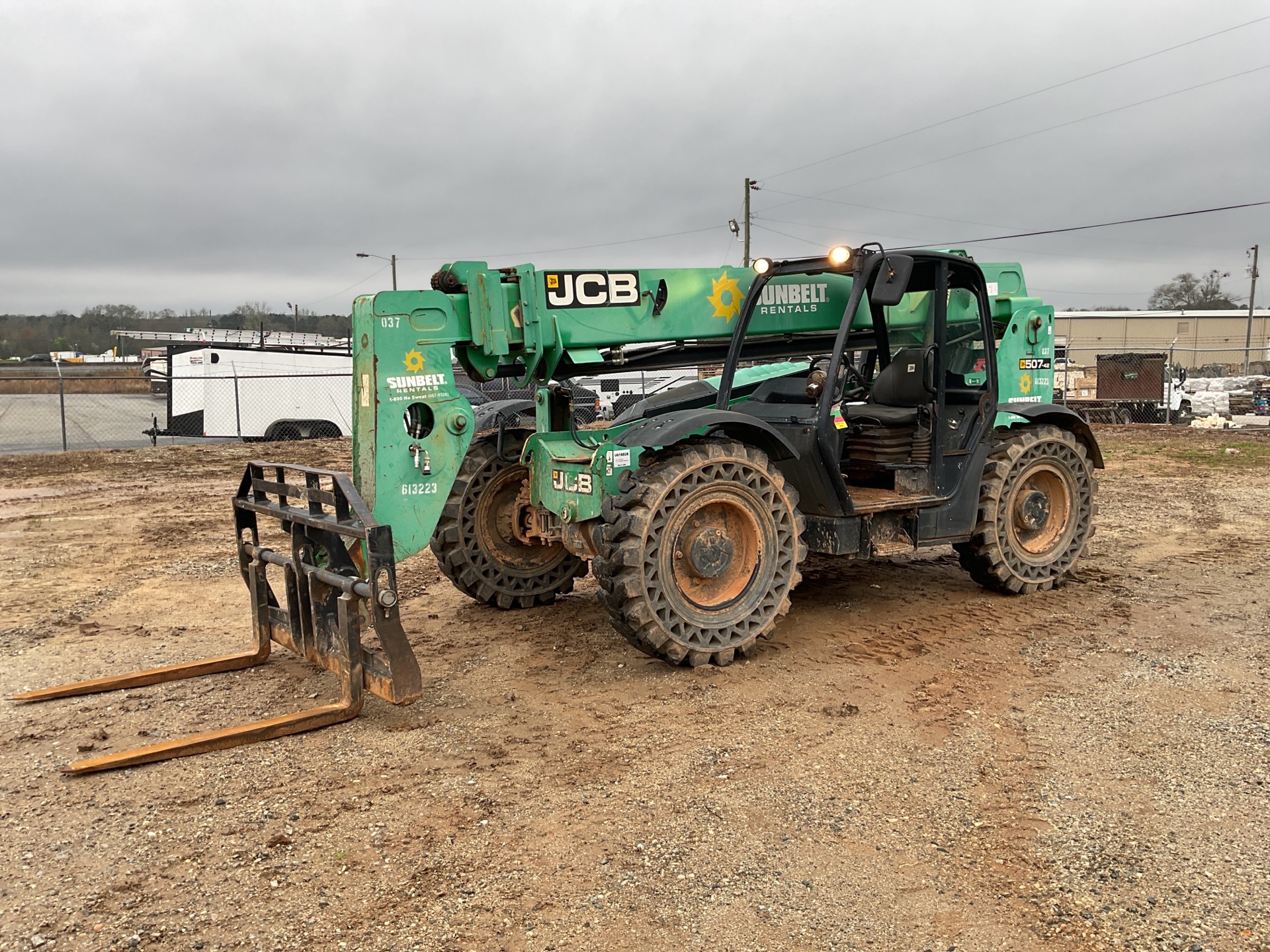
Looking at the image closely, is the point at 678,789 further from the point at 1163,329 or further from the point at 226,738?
the point at 1163,329

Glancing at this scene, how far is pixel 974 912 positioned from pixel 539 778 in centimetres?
199

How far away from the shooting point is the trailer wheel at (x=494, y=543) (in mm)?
7066

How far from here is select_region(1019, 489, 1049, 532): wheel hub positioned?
25.1 feet

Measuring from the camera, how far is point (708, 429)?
614 cm

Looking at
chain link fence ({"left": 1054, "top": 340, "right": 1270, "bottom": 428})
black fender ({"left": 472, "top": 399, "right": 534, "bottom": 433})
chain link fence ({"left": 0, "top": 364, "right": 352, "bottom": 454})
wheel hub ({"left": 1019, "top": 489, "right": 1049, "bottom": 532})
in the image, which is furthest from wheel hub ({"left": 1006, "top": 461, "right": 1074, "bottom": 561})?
chain link fence ({"left": 1054, "top": 340, "right": 1270, "bottom": 428})

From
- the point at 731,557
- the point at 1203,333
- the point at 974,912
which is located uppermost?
the point at 1203,333

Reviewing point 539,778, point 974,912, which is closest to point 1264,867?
point 974,912

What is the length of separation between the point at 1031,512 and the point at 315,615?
5.51 m

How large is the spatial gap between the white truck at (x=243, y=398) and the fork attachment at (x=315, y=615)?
713 inches

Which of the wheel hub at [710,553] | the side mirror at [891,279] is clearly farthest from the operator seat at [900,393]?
the wheel hub at [710,553]

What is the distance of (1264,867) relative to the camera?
363 centimetres

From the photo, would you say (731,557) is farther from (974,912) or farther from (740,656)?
(974,912)

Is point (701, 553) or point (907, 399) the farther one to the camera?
point (907, 399)

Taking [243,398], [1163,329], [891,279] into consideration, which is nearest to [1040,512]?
[891,279]
